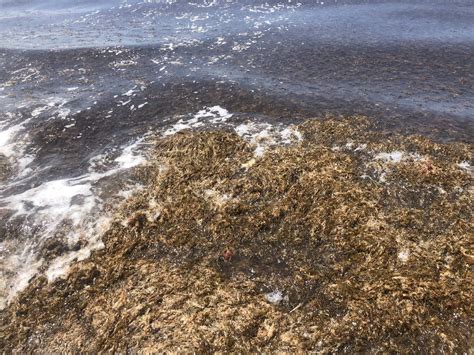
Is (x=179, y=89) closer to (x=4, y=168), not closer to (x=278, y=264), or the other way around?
(x=4, y=168)

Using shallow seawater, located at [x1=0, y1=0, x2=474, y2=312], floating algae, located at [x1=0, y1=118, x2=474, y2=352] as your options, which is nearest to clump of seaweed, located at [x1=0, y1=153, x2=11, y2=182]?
shallow seawater, located at [x1=0, y1=0, x2=474, y2=312]

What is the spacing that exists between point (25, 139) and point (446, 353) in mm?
17589

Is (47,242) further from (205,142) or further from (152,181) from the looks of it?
(205,142)

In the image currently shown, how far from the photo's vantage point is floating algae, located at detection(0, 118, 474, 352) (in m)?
7.84

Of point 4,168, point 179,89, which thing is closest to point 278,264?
point 4,168

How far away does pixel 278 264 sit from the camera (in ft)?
30.8

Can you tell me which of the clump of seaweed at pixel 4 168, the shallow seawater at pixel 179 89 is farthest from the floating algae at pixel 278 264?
the clump of seaweed at pixel 4 168

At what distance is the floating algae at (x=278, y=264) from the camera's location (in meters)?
7.84

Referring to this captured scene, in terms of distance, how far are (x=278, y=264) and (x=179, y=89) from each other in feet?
43.0

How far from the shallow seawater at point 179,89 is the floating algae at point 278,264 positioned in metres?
1.39

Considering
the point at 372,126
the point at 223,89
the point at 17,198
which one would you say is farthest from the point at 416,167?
the point at 17,198

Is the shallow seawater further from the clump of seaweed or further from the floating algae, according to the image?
the floating algae

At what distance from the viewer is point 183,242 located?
10.2m

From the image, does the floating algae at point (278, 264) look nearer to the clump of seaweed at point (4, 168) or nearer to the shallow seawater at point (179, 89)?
the shallow seawater at point (179, 89)
